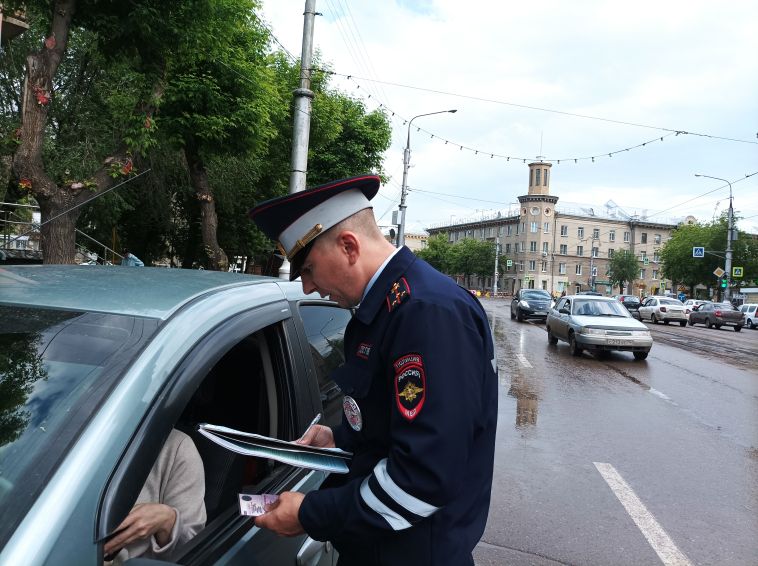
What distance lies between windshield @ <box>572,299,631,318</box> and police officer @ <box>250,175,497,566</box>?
47.6 ft

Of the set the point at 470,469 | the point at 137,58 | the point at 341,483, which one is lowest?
the point at 341,483

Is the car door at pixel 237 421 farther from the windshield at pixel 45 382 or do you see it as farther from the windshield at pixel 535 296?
the windshield at pixel 535 296

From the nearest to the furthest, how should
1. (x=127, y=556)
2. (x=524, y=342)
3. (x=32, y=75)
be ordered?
1. (x=127, y=556)
2. (x=32, y=75)
3. (x=524, y=342)

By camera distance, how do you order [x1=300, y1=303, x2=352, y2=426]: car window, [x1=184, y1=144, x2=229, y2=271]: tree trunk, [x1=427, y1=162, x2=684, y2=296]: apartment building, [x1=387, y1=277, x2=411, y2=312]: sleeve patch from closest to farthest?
[x1=387, y1=277, x2=411, y2=312]: sleeve patch
[x1=300, y1=303, x2=352, y2=426]: car window
[x1=184, y1=144, x2=229, y2=271]: tree trunk
[x1=427, y1=162, x2=684, y2=296]: apartment building

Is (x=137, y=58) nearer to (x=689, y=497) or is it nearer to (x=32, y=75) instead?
(x=32, y=75)

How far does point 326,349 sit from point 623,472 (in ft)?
13.7

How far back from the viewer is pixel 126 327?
150 cm

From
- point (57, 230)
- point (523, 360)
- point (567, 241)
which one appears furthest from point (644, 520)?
point (567, 241)

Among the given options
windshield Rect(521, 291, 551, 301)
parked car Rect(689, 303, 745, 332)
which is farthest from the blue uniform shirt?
parked car Rect(689, 303, 745, 332)

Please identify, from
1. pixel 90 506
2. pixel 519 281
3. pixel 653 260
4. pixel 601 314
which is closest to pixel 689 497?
pixel 90 506

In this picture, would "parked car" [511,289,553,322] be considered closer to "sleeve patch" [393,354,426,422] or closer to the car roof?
the car roof

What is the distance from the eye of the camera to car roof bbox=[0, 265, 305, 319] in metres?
1.64

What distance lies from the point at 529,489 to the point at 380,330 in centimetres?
422

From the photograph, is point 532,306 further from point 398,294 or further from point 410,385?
point 410,385
